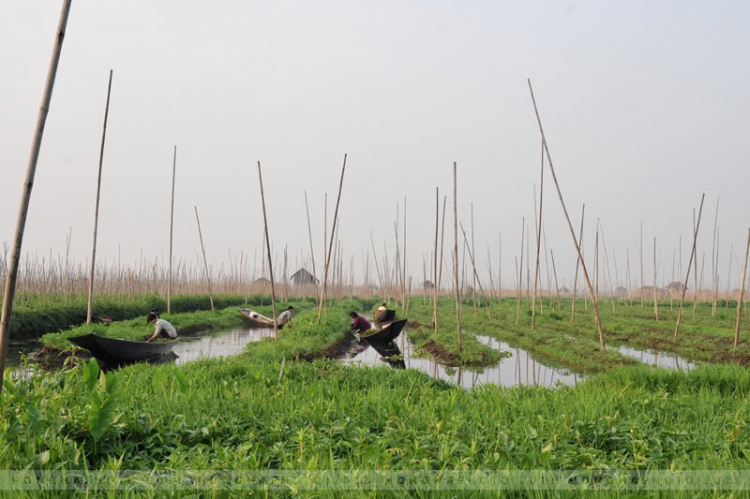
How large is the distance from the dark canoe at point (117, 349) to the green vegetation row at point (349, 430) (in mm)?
4194

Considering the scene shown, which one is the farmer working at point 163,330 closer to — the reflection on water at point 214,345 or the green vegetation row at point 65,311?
the reflection on water at point 214,345

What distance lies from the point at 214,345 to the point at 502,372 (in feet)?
26.0

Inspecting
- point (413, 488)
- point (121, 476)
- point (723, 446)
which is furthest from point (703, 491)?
point (121, 476)

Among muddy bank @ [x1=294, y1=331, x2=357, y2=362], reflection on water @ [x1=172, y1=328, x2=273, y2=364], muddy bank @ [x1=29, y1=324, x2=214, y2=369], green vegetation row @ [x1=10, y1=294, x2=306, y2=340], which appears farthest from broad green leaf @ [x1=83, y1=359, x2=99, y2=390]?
A: green vegetation row @ [x1=10, y1=294, x2=306, y2=340]

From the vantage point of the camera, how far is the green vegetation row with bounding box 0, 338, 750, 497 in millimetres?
3137

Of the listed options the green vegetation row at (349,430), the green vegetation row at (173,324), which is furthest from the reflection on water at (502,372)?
the green vegetation row at (173,324)

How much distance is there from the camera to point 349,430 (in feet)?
12.6

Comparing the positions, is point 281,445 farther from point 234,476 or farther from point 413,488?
point 413,488

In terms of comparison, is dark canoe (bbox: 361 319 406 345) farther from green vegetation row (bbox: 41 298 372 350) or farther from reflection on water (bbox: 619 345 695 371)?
reflection on water (bbox: 619 345 695 371)

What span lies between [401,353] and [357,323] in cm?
332

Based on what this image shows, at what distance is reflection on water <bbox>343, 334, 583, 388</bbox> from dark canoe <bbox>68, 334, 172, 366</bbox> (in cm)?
408

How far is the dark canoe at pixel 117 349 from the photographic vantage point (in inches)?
350

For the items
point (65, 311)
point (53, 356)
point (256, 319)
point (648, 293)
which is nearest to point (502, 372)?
point (53, 356)

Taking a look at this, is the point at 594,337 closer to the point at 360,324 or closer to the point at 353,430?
the point at 360,324
